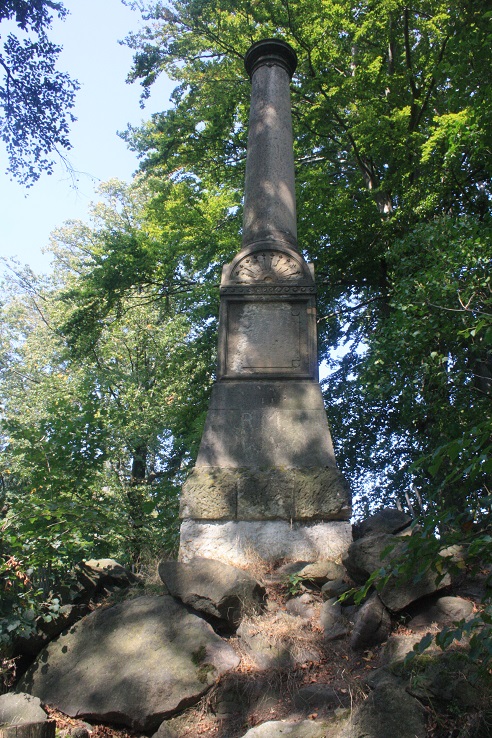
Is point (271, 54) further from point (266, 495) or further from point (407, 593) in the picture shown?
point (407, 593)

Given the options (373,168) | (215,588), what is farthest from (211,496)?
(373,168)

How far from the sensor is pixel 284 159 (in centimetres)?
627

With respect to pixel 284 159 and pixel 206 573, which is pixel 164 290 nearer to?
pixel 284 159

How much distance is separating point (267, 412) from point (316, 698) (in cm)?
247

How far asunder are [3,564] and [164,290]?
9758 mm

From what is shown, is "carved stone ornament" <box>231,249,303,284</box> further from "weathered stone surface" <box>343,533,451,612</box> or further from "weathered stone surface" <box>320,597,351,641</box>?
"weathered stone surface" <box>320,597,351,641</box>

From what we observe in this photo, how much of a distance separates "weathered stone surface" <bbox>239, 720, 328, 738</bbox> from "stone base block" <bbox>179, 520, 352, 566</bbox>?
1.79 meters

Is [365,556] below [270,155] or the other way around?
below

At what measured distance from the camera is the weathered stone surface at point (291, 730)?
102 inches

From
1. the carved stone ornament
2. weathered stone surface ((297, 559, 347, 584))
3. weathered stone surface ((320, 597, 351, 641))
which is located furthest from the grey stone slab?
weathered stone surface ((320, 597, 351, 641))

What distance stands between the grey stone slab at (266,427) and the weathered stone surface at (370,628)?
1.57 metres

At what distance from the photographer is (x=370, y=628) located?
10.9 feet

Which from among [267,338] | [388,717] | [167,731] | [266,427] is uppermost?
[267,338]

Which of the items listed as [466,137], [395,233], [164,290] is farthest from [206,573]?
[164,290]
